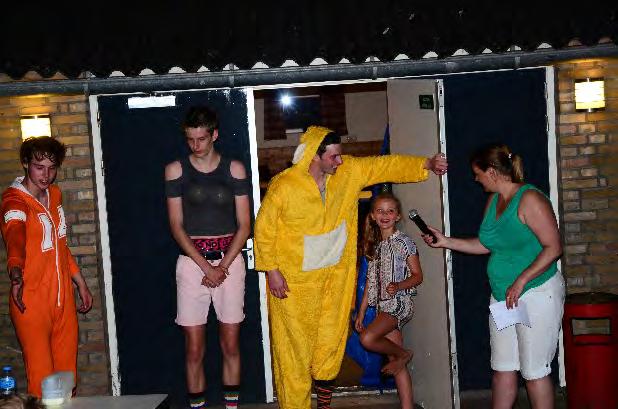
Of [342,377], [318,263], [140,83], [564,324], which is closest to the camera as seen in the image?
[318,263]

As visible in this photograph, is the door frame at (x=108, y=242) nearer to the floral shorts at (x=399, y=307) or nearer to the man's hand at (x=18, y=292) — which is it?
the floral shorts at (x=399, y=307)

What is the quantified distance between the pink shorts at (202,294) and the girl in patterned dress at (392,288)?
942 millimetres

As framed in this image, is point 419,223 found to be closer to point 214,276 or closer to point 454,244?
point 454,244

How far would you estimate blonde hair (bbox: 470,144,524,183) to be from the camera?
5848 mm

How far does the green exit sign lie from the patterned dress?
3.03 feet

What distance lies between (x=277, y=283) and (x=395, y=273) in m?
0.88

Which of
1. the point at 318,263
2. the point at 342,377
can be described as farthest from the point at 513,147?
the point at 342,377

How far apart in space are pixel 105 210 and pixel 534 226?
11.7 feet

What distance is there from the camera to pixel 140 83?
24.3 feet

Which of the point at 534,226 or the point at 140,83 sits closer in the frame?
the point at 534,226

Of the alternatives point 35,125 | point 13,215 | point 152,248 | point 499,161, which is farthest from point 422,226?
point 35,125

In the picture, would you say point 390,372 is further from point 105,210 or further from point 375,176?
point 105,210

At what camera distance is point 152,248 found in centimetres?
757

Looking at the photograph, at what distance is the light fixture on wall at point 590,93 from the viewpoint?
734cm
